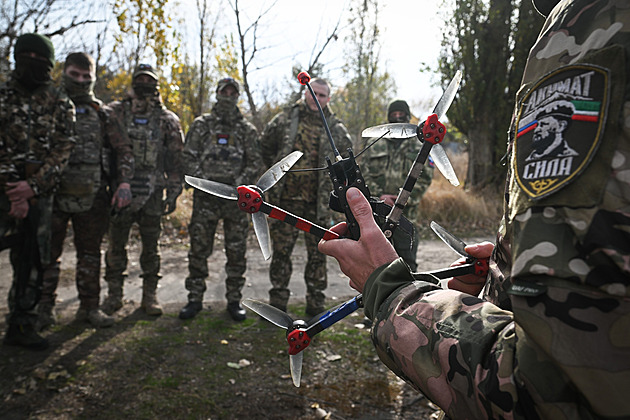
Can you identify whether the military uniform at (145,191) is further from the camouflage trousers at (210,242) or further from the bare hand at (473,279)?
the bare hand at (473,279)

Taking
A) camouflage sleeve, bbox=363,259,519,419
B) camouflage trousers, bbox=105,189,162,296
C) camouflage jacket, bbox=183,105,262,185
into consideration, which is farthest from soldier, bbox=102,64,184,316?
camouflage sleeve, bbox=363,259,519,419

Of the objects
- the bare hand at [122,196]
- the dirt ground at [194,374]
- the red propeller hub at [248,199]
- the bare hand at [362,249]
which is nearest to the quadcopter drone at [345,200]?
the red propeller hub at [248,199]

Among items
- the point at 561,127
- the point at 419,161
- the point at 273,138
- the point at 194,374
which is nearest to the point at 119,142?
the point at 273,138

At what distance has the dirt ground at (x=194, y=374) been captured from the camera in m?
2.69

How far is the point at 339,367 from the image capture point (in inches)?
131

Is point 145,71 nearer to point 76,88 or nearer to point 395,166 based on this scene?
point 76,88

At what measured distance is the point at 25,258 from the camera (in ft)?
11.2

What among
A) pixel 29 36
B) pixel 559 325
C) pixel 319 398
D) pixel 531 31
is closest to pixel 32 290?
pixel 29 36

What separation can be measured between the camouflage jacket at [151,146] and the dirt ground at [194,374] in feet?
4.47

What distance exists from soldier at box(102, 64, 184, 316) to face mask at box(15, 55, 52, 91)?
2.79ft

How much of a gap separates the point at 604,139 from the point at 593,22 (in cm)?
23

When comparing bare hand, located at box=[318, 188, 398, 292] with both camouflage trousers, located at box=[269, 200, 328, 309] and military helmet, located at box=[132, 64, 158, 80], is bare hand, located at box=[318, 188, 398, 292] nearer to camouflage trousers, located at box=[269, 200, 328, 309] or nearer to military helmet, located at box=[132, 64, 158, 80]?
camouflage trousers, located at box=[269, 200, 328, 309]

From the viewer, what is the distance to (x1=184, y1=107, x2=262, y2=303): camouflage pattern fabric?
172 inches

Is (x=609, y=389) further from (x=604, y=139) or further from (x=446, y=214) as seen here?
(x=446, y=214)
